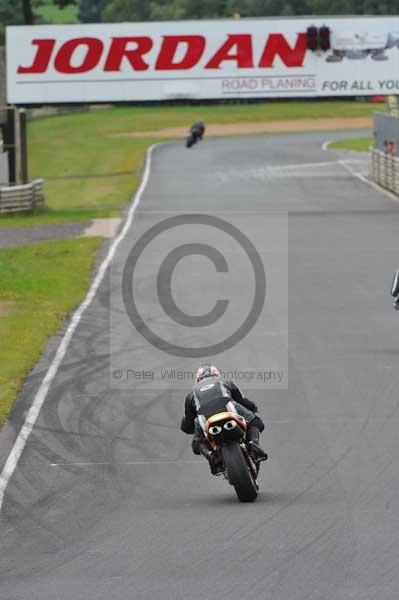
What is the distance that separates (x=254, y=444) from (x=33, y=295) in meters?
15.4

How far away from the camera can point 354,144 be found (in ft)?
251

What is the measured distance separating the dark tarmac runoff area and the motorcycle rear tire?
0.65 ft

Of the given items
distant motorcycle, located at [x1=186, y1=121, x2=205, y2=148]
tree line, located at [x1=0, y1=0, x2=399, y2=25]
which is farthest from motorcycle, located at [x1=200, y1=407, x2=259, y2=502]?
tree line, located at [x1=0, y1=0, x2=399, y2=25]

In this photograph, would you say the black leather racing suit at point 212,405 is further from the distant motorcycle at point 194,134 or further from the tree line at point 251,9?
the tree line at point 251,9

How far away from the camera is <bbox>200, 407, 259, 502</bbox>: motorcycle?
1130 cm

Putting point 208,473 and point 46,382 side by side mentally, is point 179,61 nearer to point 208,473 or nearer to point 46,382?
point 46,382

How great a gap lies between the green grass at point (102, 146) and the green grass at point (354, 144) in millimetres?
10710

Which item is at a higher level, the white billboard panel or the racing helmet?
the racing helmet

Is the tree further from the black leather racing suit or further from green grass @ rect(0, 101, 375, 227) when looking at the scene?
the black leather racing suit

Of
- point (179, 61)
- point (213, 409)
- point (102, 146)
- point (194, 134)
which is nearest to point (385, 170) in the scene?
point (179, 61)

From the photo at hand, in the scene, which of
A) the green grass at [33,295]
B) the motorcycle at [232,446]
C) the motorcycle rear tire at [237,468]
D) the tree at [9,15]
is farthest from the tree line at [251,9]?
the motorcycle rear tire at [237,468]

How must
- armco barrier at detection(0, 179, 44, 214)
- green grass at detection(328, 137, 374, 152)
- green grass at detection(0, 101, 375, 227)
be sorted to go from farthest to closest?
green grass at detection(328, 137, 374, 152) → green grass at detection(0, 101, 375, 227) → armco barrier at detection(0, 179, 44, 214)

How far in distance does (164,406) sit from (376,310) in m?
8.02

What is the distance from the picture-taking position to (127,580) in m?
9.34
